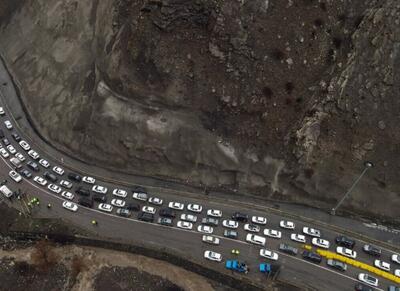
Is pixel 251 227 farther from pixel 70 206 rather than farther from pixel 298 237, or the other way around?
pixel 70 206

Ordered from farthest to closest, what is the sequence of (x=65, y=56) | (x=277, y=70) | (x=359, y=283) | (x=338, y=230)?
1. (x=65, y=56)
2. (x=277, y=70)
3. (x=338, y=230)
4. (x=359, y=283)

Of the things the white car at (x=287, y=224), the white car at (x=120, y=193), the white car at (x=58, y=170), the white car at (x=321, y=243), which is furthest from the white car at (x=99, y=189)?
the white car at (x=321, y=243)

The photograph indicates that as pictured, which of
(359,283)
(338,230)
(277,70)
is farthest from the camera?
(277,70)

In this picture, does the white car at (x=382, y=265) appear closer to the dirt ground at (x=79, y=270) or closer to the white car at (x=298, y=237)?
the white car at (x=298, y=237)

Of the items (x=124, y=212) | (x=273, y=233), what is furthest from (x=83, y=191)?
(x=273, y=233)

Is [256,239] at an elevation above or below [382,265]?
above

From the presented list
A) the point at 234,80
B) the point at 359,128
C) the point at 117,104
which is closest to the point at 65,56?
the point at 117,104

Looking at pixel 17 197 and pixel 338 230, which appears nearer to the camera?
pixel 338 230

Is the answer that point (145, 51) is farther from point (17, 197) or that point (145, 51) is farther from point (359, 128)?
point (359, 128)
